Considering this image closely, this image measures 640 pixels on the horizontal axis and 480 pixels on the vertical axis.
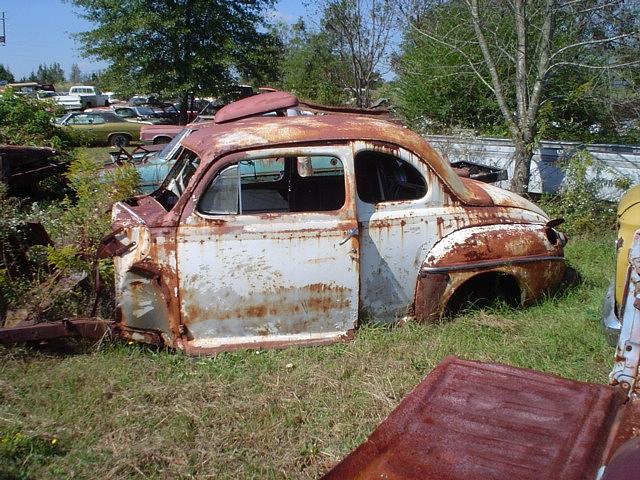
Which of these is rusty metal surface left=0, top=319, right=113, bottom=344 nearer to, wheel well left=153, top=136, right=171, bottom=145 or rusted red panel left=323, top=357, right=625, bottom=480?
rusted red panel left=323, top=357, right=625, bottom=480

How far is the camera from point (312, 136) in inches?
183

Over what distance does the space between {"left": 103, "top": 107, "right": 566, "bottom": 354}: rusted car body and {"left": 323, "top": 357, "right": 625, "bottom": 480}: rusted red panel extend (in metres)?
2.27

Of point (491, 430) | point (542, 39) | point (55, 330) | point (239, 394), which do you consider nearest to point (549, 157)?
point (542, 39)

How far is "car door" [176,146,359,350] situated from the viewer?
14.5 feet

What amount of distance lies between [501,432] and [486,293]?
11.2 ft

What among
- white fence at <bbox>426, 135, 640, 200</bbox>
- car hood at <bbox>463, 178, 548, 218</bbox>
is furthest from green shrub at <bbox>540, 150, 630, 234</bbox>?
car hood at <bbox>463, 178, 548, 218</bbox>

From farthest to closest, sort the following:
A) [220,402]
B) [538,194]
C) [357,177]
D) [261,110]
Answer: [538,194] → [261,110] → [357,177] → [220,402]

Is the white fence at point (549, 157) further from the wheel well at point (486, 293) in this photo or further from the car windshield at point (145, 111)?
the car windshield at point (145, 111)

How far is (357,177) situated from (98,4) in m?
17.8

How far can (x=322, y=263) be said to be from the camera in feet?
14.9

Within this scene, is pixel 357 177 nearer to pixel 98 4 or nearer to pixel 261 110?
pixel 261 110

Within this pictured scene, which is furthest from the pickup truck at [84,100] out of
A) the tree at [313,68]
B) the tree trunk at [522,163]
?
the tree trunk at [522,163]

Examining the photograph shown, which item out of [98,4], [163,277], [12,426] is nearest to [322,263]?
[163,277]

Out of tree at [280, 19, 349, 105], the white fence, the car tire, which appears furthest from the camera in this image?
the car tire
